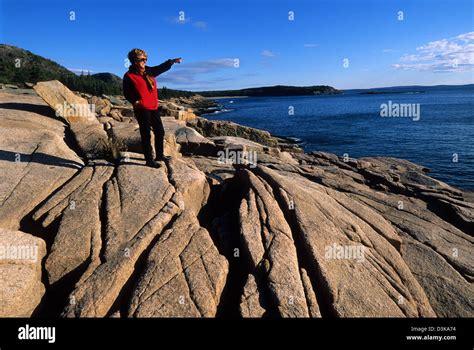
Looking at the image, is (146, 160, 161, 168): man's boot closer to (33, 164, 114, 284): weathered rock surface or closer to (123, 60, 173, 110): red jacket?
(33, 164, 114, 284): weathered rock surface

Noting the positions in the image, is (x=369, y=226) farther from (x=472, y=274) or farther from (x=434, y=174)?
(x=434, y=174)

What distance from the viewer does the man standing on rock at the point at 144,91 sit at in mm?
10586

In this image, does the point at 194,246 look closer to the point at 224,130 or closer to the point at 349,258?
the point at 349,258

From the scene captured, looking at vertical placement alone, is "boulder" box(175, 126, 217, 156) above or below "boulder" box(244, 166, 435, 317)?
above

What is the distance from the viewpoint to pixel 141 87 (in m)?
10.7

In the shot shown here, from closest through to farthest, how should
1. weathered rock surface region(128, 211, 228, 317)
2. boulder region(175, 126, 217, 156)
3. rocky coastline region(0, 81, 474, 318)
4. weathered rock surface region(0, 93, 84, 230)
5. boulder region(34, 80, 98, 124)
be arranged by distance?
1. weathered rock surface region(128, 211, 228, 317)
2. rocky coastline region(0, 81, 474, 318)
3. weathered rock surface region(0, 93, 84, 230)
4. boulder region(34, 80, 98, 124)
5. boulder region(175, 126, 217, 156)

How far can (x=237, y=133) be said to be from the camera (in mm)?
32656

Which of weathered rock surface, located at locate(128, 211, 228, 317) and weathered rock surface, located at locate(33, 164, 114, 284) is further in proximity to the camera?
weathered rock surface, located at locate(33, 164, 114, 284)

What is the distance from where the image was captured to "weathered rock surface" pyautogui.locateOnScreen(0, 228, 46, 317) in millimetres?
6613

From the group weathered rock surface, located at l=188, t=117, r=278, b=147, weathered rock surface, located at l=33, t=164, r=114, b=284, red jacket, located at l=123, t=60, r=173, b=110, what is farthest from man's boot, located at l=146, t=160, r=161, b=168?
weathered rock surface, located at l=188, t=117, r=278, b=147

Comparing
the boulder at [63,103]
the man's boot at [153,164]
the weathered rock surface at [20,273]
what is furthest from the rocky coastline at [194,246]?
the boulder at [63,103]

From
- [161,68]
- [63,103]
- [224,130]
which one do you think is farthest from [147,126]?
[224,130]

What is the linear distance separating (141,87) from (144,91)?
160mm

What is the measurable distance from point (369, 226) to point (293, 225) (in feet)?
9.21
